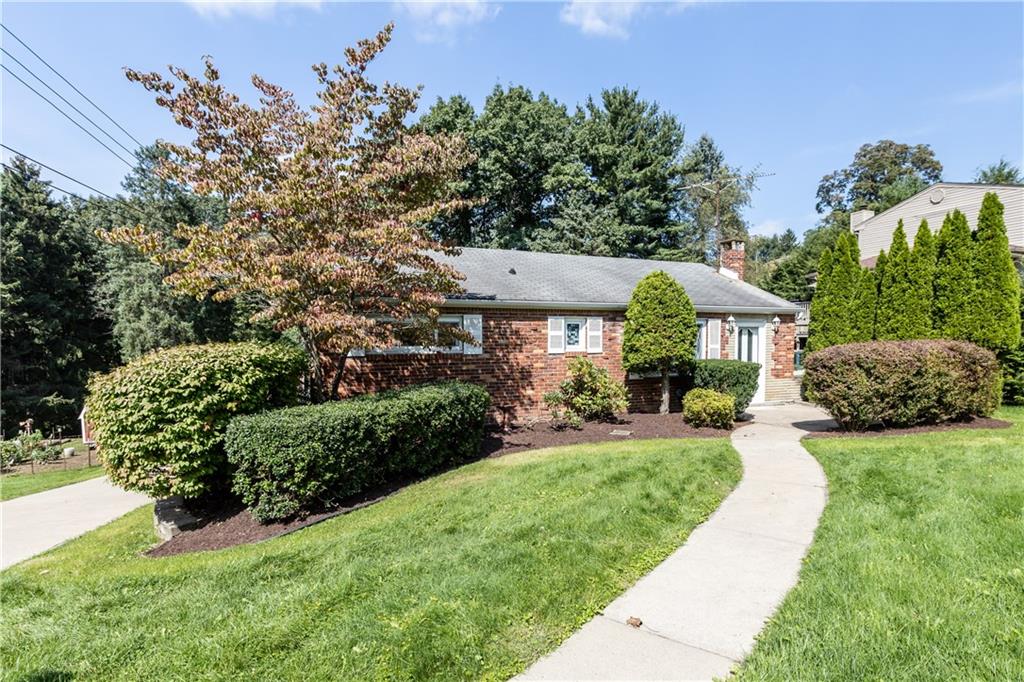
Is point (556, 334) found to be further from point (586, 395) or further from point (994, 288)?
point (994, 288)

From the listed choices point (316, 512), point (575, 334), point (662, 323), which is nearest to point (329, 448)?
point (316, 512)

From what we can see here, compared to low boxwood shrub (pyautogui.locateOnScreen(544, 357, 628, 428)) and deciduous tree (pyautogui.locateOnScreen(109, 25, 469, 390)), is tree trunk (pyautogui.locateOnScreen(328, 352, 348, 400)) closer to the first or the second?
deciduous tree (pyautogui.locateOnScreen(109, 25, 469, 390))

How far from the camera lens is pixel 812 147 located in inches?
470

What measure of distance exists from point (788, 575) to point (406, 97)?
8441 millimetres

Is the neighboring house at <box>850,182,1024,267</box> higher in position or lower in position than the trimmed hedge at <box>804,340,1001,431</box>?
higher

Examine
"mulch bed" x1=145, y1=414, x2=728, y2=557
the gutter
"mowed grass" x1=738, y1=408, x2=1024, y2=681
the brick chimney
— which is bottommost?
"mulch bed" x1=145, y1=414, x2=728, y2=557

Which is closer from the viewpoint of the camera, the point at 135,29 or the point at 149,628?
the point at 149,628

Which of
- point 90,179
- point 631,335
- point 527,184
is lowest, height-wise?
point 631,335

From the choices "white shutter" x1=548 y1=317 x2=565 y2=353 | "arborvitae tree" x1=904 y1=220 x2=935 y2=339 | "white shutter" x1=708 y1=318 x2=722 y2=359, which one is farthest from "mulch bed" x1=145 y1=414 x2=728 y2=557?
"arborvitae tree" x1=904 y1=220 x2=935 y2=339

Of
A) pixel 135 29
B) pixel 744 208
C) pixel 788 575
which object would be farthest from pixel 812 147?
pixel 744 208

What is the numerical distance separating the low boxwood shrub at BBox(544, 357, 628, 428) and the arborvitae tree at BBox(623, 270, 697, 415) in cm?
107

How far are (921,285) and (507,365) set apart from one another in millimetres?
11355

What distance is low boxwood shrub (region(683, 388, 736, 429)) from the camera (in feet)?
32.4

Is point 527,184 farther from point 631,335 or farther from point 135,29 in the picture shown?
point 135,29
